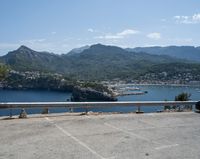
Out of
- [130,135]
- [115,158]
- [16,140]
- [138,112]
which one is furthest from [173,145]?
[138,112]

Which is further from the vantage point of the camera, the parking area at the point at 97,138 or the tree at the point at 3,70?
the tree at the point at 3,70

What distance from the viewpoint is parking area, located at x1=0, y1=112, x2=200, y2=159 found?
7859 millimetres

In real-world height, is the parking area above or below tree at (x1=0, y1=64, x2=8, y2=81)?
below

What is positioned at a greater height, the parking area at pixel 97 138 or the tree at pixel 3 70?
the tree at pixel 3 70

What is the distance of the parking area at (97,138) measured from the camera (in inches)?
309

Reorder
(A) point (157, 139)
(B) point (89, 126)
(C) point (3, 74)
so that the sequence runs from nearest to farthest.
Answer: (A) point (157, 139), (B) point (89, 126), (C) point (3, 74)

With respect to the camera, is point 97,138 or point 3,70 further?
point 3,70

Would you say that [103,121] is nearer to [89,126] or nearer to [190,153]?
[89,126]

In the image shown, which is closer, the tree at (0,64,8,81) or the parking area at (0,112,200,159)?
the parking area at (0,112,200,159)

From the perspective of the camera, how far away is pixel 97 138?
9.48 meters

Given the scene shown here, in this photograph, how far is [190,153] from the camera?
845 cm

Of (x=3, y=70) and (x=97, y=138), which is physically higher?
(x=3, y=70)

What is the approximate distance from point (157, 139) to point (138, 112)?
235 inches

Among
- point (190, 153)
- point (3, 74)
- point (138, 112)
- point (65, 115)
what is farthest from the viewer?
point (3, 74)
